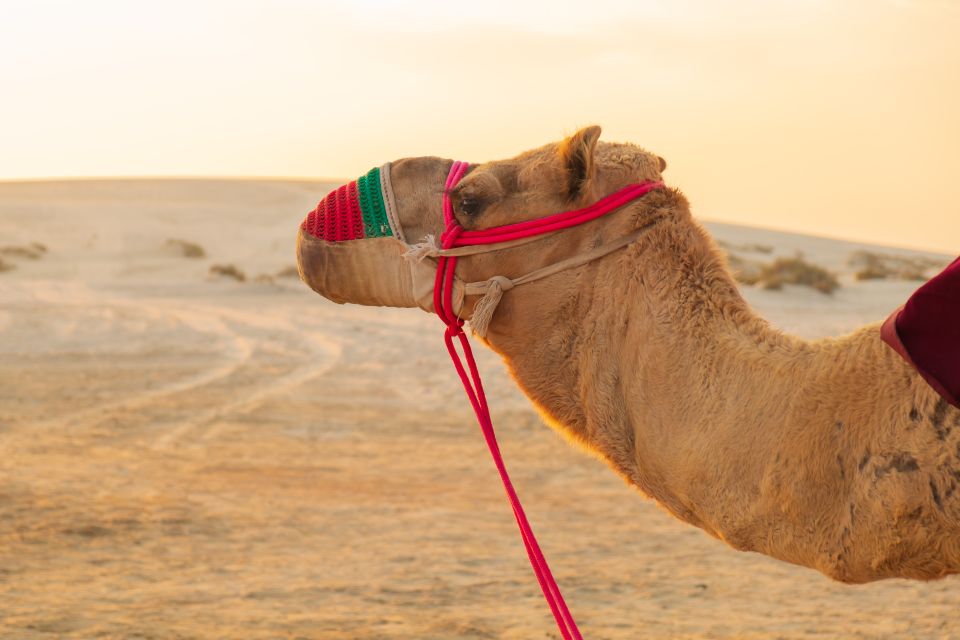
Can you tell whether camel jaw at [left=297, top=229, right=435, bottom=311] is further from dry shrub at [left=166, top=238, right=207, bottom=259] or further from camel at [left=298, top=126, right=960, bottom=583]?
dry shrub at [left=166, top=238, right=207, bottom=259]

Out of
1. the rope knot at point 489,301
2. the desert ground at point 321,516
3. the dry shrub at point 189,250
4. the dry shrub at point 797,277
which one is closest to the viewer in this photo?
the rope knot at point 489,301

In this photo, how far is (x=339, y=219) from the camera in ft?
9.81

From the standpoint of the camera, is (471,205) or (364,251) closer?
(471,205)

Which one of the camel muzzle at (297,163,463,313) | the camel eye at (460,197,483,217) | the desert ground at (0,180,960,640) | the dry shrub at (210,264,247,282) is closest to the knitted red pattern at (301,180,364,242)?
the camel muzzle at (297,163,463,313)

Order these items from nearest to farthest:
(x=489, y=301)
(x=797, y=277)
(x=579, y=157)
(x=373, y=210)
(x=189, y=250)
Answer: (x=579, y=157), (x=489, y=301), (x=373, y=210), (x=797, y=277), (x=189, y=250)

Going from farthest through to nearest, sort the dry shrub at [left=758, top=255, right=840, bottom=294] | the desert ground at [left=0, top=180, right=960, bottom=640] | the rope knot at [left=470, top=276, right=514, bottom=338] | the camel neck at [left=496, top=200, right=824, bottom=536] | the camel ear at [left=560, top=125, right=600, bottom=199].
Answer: the dry shrub at [left=758, top=255, right=840, bottom=294], the desert ground at [left=0, top=180, right=960, bottom=640], the rope knot at [left=470, top=276, right=514, bottom=338], the camel ear at [left=560, top=125, right=600, bottom=199], the camel neck at [left=496, top=200, right=824, bottom=536]

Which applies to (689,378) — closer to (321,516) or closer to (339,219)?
(339,219)

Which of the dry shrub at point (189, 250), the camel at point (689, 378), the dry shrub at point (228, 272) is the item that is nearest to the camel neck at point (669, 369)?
the camel at point (689, 378)

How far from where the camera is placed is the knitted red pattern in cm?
298

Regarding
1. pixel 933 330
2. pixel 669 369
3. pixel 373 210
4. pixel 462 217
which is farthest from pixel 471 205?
pixel 933 330

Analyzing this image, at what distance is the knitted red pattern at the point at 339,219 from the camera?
2979 mm

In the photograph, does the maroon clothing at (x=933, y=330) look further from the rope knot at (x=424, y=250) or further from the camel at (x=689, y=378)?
the rope knot at (x=424, y=250)

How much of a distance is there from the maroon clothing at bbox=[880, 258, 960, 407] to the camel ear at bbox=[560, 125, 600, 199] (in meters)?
0.78

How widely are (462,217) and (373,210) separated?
271 mm
